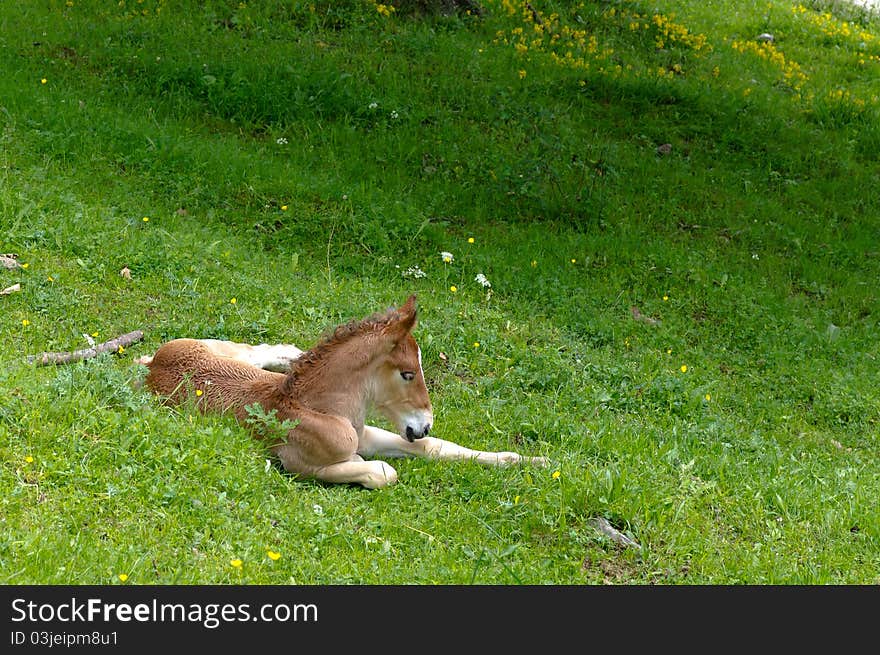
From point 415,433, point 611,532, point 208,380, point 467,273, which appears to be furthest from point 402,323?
point 467,273

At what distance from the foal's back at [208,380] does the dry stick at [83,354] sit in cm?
54

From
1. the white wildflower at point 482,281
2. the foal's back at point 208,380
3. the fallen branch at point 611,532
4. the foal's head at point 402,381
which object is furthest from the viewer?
the white wildflower at point 482,281

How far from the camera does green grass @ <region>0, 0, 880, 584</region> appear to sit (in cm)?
582

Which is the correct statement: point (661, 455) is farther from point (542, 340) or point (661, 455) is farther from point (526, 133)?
point (526, 133)

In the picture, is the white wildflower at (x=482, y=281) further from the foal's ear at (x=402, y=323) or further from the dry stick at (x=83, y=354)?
the foal's ear at (x=402, y=323)

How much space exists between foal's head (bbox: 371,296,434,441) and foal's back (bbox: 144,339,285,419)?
75 cm

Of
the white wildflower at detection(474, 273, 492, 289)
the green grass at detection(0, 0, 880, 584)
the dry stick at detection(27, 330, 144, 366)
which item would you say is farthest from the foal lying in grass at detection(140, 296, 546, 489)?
the white wildflower at detection(474, 273, 492, 289)

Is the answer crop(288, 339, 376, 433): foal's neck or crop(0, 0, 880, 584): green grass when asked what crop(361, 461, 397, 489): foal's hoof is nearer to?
crop(0, 0, 880, 584): green grass

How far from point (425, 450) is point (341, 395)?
84 cm

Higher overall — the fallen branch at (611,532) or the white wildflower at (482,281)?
the fallen branch at (611,532)

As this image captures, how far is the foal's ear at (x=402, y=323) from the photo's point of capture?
663 centimetres

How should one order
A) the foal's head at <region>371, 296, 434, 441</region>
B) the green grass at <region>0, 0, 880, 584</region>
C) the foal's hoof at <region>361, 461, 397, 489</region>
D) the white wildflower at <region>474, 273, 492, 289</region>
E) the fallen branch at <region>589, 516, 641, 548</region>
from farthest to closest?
the white wildflower at <region>474, 273, 492, 289</region>
the foal's head at <region>371, 296, 434, 441</region>
the foal's hoof at <region>361, 461, 397, 489</region>
the fallen branch at <region>589, 516, 641, 548</region>
the green grass at <region>0, 0, 880, 584</region>

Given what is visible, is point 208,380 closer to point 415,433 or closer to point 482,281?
point 415,433

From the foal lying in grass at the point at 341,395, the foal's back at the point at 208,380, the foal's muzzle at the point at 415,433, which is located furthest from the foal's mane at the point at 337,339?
the foal's muzzle at the point at 415,433
